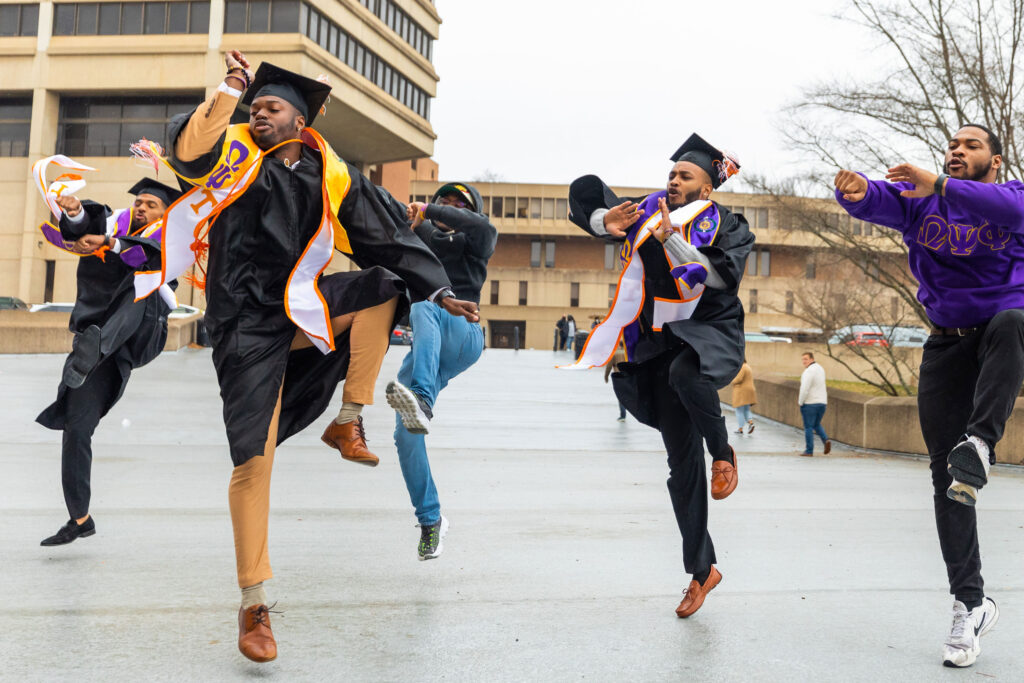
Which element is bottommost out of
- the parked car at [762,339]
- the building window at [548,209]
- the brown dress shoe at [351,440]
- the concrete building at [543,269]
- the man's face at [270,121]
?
the brown dress shoe at [351,440]

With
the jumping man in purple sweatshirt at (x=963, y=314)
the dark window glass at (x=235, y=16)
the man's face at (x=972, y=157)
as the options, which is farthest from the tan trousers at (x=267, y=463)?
the dark window glass at (x=235, y=16)

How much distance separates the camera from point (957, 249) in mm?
4176

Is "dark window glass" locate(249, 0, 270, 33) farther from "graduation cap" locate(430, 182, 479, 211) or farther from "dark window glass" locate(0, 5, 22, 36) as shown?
"graduation cap" locate(430, 182, 479, 211)

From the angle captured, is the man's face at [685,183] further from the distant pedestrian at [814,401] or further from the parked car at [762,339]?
the parked car at [762,339]

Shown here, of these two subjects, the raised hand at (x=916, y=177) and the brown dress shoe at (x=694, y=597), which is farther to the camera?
the brown dress shoe at (x=694, y=597)

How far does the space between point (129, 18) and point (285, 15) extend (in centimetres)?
879

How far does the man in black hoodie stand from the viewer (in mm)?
5414

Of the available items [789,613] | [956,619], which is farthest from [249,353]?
[956,619]

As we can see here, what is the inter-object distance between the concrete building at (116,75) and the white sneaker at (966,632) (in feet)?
164

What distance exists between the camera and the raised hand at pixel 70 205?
18.6 feet

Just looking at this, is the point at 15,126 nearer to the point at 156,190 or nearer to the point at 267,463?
the point at 156,190

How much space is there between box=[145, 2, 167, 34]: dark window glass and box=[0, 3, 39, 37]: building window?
6.12m

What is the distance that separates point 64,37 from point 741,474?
53.1 metres

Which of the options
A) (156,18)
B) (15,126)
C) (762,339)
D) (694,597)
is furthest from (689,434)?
(15,126)
